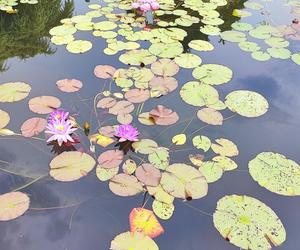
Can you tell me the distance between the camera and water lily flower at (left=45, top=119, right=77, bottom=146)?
5.62ft

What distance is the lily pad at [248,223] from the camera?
1.39m

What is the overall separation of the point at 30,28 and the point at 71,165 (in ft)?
4.99

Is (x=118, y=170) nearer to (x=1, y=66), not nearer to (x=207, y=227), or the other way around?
(x=207, y=227)

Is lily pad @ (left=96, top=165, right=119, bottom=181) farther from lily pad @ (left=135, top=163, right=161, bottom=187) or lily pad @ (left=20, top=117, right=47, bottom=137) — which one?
lily pad @ (left=20, top=117, right=47, bottom=137)

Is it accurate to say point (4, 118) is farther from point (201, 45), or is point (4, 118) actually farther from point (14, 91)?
point (201, 45)

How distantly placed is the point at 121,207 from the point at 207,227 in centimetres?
35

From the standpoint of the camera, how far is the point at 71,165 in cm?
163

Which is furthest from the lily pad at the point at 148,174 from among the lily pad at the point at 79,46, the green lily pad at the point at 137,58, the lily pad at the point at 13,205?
the lily pad at the point at 79,46

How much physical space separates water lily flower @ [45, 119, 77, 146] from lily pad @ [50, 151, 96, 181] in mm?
77

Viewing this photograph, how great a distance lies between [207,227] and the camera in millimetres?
1443

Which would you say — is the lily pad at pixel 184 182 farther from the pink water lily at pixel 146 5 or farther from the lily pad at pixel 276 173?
the pink water lily at pixel 146 5

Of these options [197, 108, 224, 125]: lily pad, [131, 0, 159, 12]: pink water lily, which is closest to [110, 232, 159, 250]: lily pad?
[197, 108, 224, 125]: lily pad

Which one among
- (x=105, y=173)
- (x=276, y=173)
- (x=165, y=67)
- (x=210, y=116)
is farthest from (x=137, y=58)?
(x=276, y=173)

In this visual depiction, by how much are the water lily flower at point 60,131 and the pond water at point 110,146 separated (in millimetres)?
71
